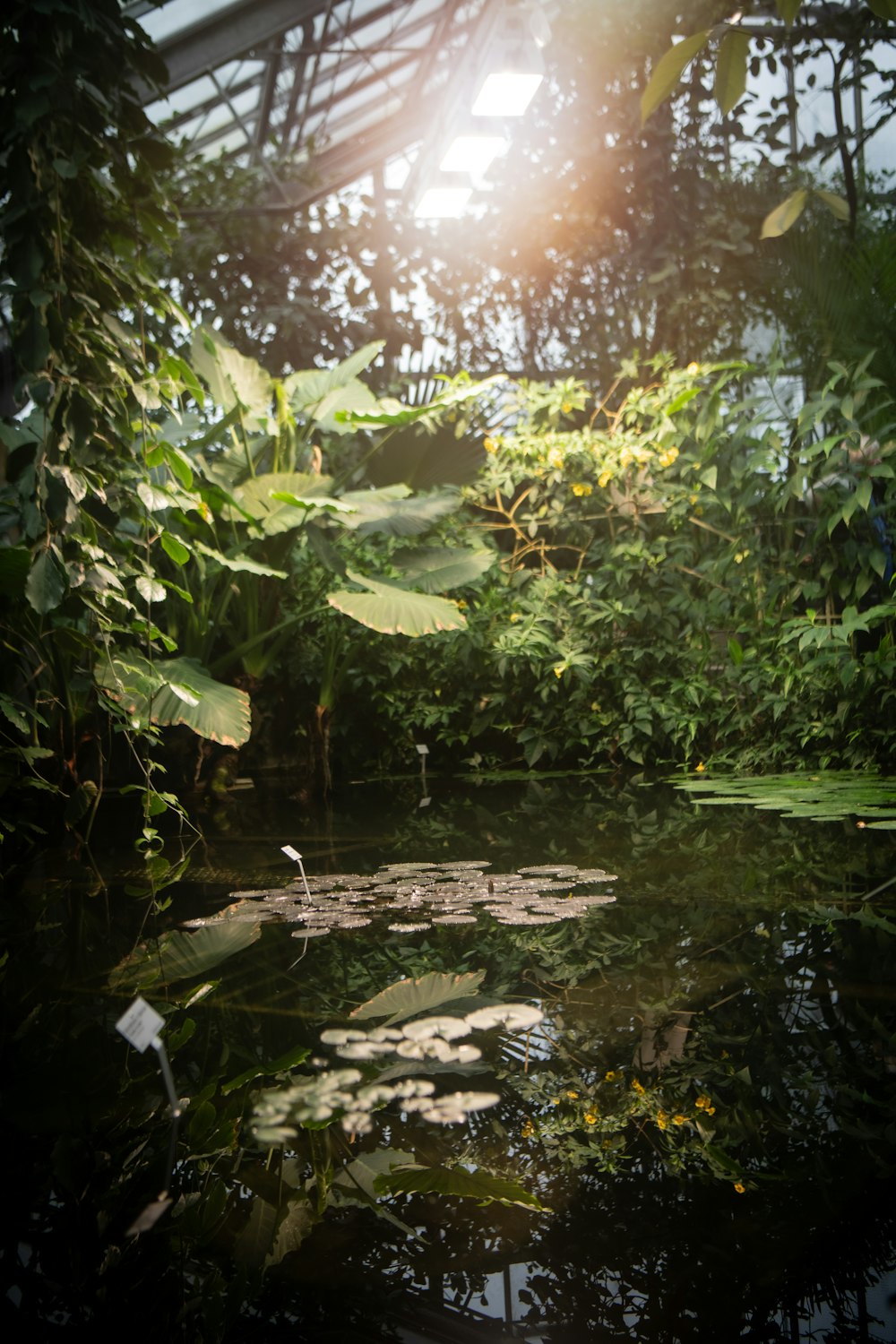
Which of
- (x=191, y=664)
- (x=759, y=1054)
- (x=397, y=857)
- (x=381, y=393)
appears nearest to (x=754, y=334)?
(x=381, y=393)

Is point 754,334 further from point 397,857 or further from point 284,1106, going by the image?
point 284,1106

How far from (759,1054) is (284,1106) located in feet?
1.77

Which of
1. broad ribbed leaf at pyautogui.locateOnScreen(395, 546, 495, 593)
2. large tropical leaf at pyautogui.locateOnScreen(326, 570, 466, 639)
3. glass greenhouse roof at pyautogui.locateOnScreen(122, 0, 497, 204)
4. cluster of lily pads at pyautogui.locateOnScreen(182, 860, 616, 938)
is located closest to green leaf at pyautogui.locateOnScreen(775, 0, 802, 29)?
cluster of lily pads at pyautogui.locateOnScreen(182, 860, 616, 938)

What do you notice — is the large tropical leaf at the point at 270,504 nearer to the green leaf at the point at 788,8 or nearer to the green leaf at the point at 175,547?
the green leaf at the point at 175,547

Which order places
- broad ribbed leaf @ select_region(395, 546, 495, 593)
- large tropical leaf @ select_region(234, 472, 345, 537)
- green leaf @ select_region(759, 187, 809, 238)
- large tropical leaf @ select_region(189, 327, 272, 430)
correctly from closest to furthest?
green leaf @ select_region(759, 187, 809, 238), large tropical leaf @ select_region(234, 472, 345, 537), large tropical leaf @ select_region(189, 327, 272, 430), broad ribbed leaf @ select_region(395, 546, 495, 593)

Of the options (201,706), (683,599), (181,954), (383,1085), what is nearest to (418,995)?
(383,1085)

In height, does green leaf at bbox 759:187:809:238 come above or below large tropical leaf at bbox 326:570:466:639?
above

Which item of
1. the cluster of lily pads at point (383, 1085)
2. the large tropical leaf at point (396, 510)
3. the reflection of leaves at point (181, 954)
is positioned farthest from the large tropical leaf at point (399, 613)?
the cluster of lily pads at point (383, 1085)

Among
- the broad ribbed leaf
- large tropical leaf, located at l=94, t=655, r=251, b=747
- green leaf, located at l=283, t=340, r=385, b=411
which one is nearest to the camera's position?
large tropical leaf, located at l=94, t=655, r=251, b=747

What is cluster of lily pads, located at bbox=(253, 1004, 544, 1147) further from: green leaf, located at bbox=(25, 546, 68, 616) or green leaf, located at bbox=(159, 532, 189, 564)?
green leaf, located at bbox=(159, 532, 189, 564)

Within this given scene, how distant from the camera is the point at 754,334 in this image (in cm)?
710

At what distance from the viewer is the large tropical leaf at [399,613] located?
12.1 ft

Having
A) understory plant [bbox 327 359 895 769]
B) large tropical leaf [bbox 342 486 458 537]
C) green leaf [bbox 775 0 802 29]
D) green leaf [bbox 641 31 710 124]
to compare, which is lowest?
understory plant [bbox 327 359 895 769]

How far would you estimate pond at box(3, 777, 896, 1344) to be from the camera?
75 centimetres
